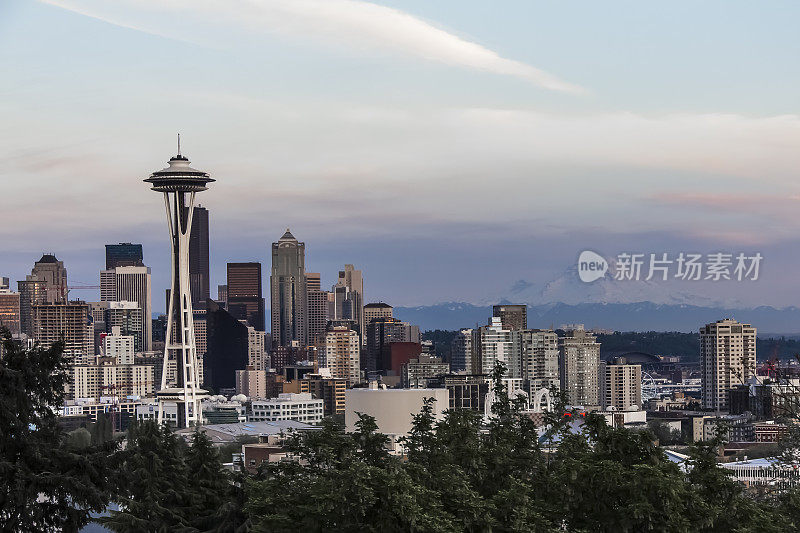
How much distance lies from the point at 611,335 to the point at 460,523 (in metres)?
111

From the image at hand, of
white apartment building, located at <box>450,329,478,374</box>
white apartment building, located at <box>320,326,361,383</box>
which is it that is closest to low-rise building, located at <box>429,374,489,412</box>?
white apartment building, located at <box>450,329,478,374</box>

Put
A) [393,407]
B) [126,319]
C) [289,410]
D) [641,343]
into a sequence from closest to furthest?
[393,407], [289,410], [641,343], [126,319]

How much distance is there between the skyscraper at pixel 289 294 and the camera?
17950 centimetres

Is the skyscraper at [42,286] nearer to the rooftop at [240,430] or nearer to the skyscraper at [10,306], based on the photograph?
the skyscraper at [10,306]

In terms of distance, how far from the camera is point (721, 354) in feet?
346

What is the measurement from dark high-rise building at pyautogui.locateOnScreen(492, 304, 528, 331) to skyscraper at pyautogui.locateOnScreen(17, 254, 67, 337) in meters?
58.5

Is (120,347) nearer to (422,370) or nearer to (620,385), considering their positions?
(422,370)

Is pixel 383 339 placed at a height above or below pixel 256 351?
above

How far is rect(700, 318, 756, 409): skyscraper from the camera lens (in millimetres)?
99000

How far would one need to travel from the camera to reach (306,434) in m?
14.8

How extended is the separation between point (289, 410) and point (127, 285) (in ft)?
290

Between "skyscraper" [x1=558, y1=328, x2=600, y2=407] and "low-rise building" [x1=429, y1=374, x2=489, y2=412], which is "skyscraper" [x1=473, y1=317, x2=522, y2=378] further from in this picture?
"low-rise building" [x1=429, y1=374, x2=489, y2=412]

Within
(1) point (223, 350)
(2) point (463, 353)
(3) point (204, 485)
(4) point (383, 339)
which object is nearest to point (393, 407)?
(3) point (204, 485)

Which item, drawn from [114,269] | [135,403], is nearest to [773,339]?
[135,403]
